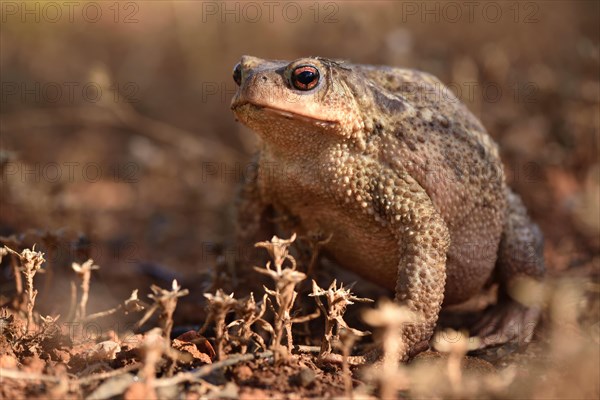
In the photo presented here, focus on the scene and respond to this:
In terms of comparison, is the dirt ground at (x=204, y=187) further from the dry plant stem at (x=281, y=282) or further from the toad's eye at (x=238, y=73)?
the toad's eye at (x=238, y=73)

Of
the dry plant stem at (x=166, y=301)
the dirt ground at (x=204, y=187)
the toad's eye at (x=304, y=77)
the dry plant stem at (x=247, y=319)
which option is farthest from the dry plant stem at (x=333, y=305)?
the toad's eye at (x=304, y=77)

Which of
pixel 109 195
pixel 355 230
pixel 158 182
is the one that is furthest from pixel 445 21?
pixel 355 230

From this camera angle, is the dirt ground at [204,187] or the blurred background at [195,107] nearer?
the dirt ground at [204,187]

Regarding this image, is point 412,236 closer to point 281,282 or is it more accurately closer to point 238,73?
point 281,282

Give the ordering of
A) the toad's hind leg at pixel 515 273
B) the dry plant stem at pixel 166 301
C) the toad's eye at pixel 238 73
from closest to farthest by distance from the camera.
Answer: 1. the dry plant stem at pixel 166 301
2. the toad's eye at pixel 238 73
3. the toad's hind leg at pixel 515 273

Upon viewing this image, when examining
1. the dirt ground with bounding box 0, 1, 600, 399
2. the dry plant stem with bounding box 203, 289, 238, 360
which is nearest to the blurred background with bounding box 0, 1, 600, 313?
the dirt ground with bounding box 0, 1, 600, 399

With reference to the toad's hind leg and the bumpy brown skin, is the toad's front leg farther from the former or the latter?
the toad's hind leg

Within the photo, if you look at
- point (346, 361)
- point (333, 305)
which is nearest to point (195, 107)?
point (333, 305)
